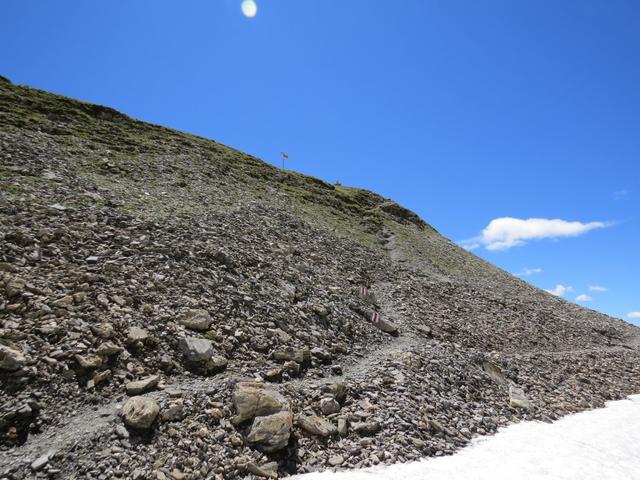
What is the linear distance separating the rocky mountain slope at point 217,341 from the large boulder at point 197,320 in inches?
1.9

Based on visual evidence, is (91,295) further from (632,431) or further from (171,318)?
(632,431)

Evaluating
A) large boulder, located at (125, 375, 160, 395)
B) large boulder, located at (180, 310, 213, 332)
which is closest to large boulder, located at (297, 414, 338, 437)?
large boulder, located at (125, 375, 160, 395)

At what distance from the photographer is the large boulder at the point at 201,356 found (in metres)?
10.2

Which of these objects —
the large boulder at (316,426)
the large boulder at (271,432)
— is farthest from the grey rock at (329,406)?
the large boulder at (271,432)

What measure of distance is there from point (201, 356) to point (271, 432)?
311 centimetres

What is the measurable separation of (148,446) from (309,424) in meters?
3.81

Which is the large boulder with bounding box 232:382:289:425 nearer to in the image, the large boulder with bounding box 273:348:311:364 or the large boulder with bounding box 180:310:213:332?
the large boulder with bounding box 273:348:311:364

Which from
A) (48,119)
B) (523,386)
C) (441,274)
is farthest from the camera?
(441,274)

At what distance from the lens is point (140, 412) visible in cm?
789

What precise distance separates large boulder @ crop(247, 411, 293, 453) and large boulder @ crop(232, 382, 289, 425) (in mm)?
237

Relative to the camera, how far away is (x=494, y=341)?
68.8 ft

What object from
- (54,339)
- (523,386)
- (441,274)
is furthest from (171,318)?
(441,274)

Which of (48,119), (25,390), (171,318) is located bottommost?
(25,390)

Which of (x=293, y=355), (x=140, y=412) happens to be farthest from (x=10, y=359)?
(x=293, y=355)
